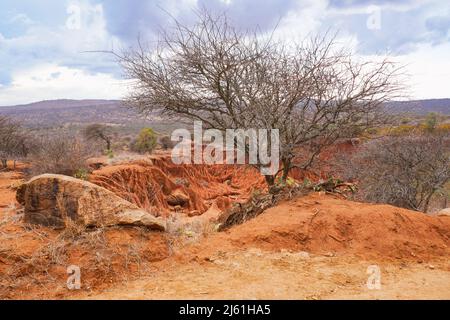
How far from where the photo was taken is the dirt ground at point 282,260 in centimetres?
407

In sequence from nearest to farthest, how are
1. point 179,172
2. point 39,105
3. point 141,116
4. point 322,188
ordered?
point 322,188, point 141,116, point 179,172, point 39,105

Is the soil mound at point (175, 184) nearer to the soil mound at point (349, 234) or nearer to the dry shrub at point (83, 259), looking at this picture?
the soil mound at point (349, 234)

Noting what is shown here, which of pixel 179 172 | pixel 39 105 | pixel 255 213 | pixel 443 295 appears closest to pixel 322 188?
pixel 255 213

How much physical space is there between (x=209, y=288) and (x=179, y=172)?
15229 mm

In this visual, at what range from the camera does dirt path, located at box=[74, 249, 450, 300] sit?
154 inches

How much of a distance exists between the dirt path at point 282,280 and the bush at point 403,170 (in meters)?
5.00

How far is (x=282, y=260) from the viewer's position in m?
4.89

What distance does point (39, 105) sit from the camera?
9925 centimetres

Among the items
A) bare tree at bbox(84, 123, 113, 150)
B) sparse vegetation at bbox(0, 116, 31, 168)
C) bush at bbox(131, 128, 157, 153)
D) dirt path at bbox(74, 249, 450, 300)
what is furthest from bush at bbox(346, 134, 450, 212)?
bare tree at bbox(84, 123, 113, 150)

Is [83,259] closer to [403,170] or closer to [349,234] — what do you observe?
[349,234]

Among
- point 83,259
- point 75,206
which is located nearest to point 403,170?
point 75,206

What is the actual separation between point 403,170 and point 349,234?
7.21 m

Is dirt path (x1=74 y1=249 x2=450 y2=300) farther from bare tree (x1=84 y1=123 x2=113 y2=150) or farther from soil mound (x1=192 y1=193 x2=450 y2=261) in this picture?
bare tree (x1=84 y1=123 x2=113 y2=150)
